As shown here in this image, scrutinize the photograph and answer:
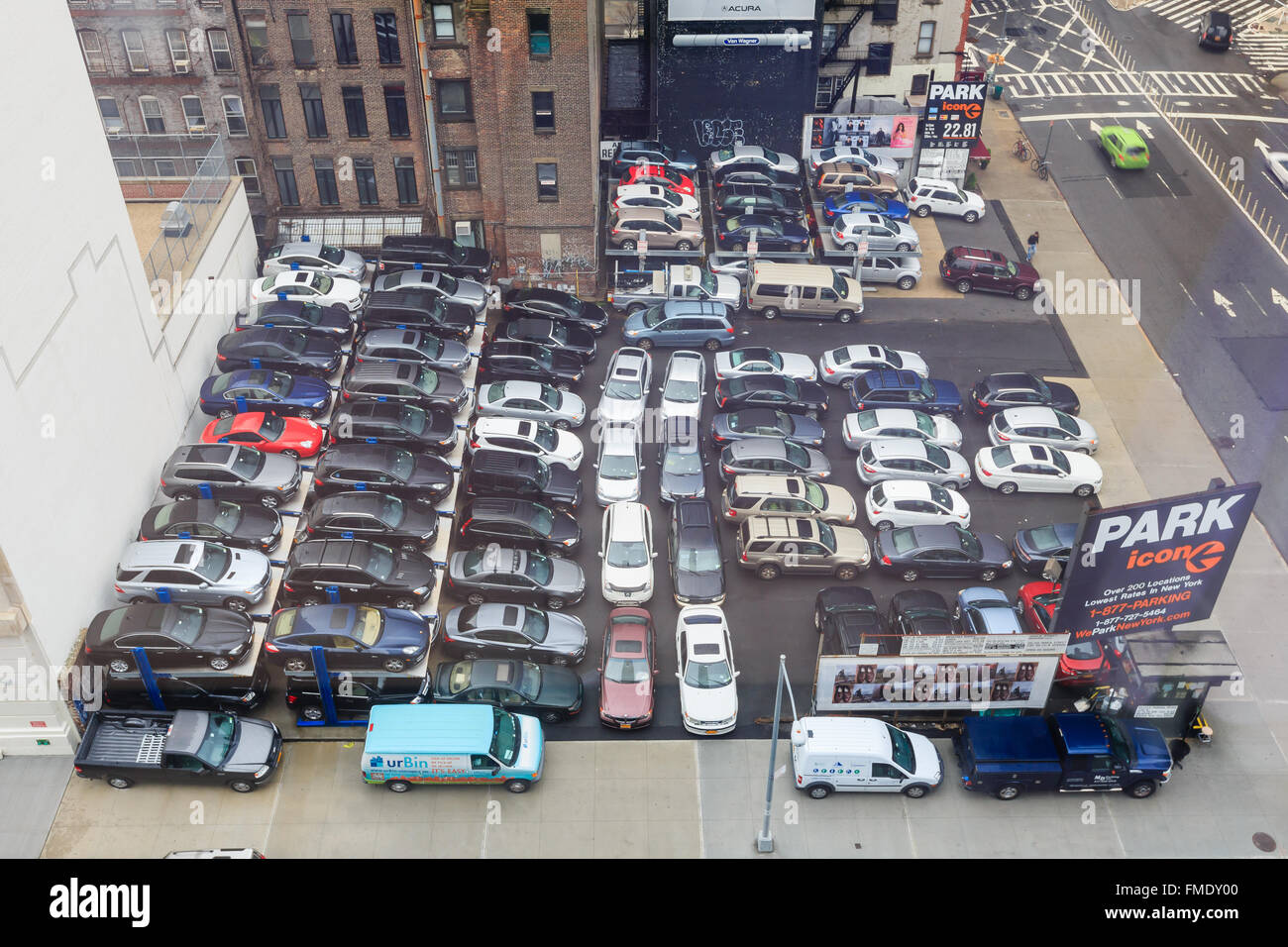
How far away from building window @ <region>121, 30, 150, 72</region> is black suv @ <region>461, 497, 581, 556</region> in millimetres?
21975

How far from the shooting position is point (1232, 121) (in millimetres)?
57156

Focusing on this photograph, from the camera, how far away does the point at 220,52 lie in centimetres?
4134

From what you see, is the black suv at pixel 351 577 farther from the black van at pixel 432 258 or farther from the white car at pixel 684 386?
the black van at pixel 432 258

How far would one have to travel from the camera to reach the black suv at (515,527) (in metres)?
32.3

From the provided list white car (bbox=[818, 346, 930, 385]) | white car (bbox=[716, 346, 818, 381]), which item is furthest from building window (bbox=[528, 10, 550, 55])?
white car (bbox=[818, 346, 930, 385])

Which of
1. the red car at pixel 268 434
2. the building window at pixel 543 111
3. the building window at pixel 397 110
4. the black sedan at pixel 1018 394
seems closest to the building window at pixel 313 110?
the building window at pixel 397 110

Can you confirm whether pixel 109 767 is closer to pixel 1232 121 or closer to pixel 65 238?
pixel 65 238

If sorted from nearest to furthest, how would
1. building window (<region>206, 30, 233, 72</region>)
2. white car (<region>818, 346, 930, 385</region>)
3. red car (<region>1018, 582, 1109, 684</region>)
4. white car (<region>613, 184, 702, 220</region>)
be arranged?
red car (<region>1018, 582, 1109, 684</region>)
white car (<region>818, 346, 930, 385</region>)
building window (<region>206, 30, 233, 72</region>)
white car (<region>613, 184, 702, 220</region>)

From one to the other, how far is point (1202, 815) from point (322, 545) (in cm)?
2295

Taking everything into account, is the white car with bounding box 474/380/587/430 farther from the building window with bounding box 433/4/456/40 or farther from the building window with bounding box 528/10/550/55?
the building window with bounding box 433/4/456/40

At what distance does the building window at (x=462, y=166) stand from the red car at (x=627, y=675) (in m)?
21.0

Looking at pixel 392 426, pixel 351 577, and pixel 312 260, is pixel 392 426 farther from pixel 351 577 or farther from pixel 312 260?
pixel 312 260

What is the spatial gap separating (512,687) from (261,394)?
44.5 ft

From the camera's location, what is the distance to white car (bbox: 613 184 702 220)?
1822 inches
